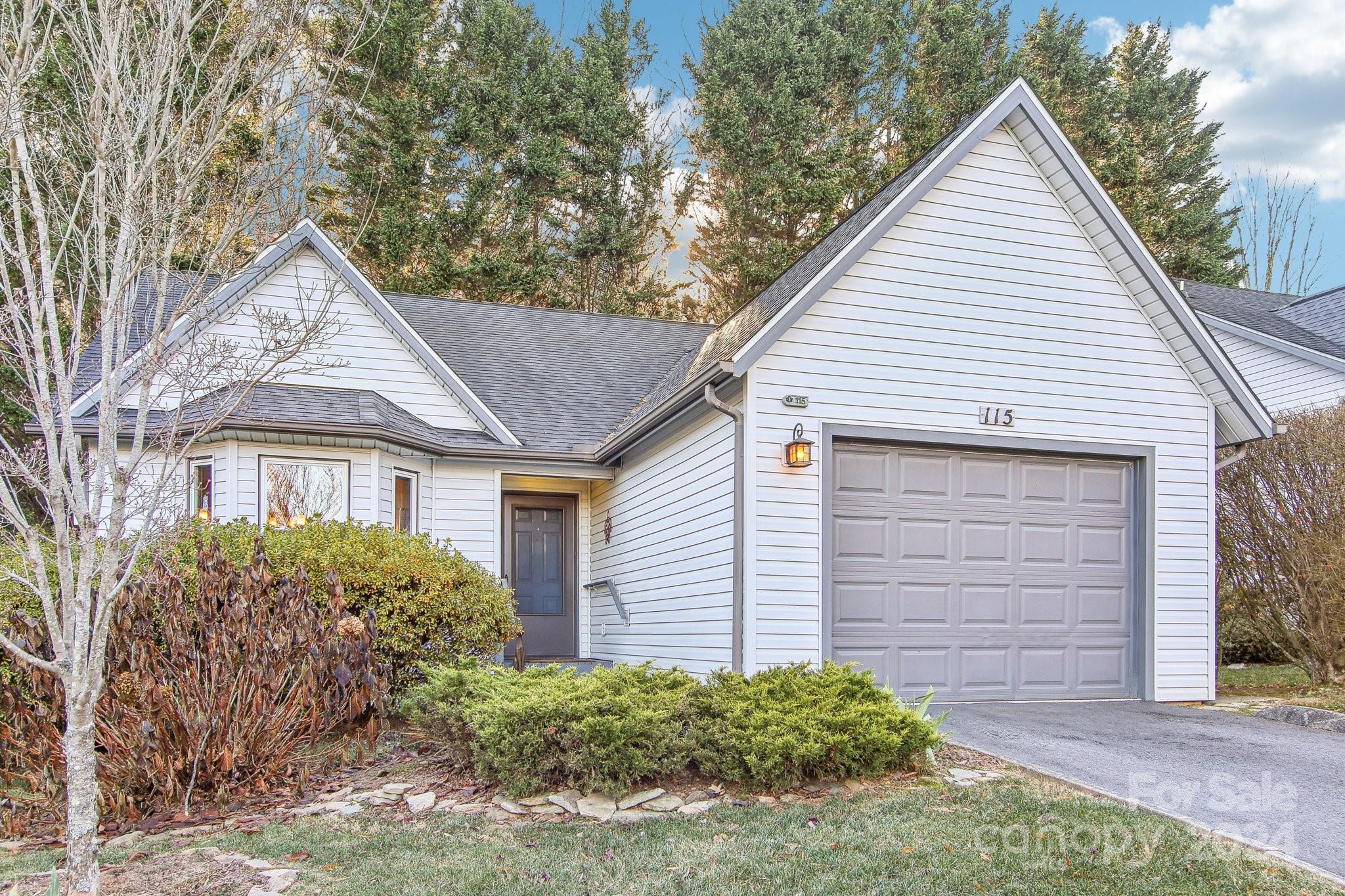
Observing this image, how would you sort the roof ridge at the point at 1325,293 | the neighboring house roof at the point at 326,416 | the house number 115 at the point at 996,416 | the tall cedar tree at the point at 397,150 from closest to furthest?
1. the house number 115 at the point at 996,416
2. the neighboring house roof at the point at 326,416
3. the roof ridge at the point at 1325,293
4. the tall cedar tree at the point at 397,150

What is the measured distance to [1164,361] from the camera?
909 centimetres

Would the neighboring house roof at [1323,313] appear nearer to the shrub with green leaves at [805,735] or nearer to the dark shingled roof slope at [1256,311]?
the dark shingled roof slope at [1256,311]

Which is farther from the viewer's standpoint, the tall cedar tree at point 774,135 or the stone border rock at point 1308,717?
the tall cedar tree at point 774,135

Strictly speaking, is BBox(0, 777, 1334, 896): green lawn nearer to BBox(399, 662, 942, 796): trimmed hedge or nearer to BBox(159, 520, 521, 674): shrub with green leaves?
BBox(399, 662, 942, 796): trimmed hedge

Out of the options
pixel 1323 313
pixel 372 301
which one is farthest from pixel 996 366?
pixel 1323 313

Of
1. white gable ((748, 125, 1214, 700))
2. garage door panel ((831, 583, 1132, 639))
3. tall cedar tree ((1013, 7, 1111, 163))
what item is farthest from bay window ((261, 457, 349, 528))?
tall cedar tree ((1013, 7, 1111, 163))

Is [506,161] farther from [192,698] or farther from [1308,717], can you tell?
[1308,717]

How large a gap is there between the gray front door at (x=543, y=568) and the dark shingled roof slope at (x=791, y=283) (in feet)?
5.27

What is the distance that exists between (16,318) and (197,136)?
1.28 m

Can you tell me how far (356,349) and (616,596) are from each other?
405cm

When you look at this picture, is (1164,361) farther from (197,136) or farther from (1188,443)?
(197,136)

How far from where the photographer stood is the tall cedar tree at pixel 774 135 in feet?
75.3

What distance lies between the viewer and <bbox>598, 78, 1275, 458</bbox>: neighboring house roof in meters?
8.39

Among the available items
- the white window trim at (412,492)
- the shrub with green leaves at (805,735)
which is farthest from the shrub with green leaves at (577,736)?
the white window trim at (412,492)
